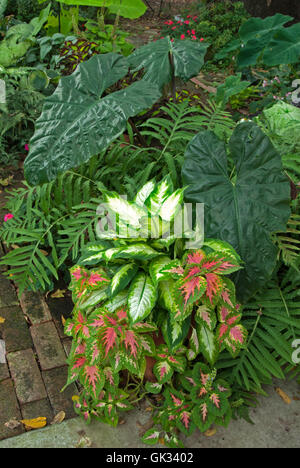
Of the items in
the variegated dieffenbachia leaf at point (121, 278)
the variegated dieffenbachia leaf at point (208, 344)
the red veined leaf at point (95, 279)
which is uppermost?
the variegated dieffenbachia leaf at point (121, 278)

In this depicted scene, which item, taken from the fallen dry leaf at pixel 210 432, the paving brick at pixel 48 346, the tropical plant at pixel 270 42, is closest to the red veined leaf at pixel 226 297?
the fallen dry leaf at pixel 210 432

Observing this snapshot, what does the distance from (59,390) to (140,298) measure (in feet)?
2.28

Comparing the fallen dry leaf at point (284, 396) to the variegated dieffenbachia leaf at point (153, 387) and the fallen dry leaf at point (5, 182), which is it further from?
the fallen dry leaf at point (5, 182)

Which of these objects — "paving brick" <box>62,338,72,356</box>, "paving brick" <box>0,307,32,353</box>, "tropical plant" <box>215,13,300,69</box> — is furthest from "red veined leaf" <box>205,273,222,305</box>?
"tropical plant" <box>215,13,300,69</box>

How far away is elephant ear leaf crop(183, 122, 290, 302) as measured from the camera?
1.86m

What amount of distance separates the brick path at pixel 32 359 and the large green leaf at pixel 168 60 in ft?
4.43

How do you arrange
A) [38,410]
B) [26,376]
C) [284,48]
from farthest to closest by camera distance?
[284,48] < [26,376] < [38,410]

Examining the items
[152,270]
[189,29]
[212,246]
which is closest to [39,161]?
[152,270]

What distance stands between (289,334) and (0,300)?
1.52 metres

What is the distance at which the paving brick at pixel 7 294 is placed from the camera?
248cm

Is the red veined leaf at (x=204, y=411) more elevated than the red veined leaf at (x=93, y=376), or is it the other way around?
the red veined leaf at (x=93, y=376)

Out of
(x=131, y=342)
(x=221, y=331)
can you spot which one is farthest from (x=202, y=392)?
(x=131, y=342)

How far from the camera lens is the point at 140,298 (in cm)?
172

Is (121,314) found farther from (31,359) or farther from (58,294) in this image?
(58,294)
